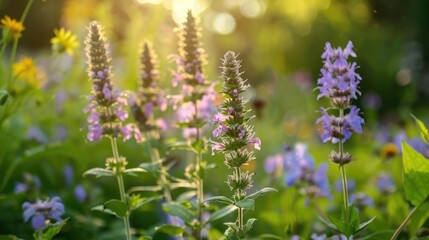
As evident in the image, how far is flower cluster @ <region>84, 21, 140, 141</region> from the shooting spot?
2287 millimetres

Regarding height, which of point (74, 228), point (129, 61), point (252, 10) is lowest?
point (74, 228)

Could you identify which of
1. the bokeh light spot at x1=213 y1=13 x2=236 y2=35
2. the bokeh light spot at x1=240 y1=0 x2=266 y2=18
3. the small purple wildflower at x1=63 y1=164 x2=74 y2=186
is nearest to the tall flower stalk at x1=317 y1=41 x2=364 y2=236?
the small purple wildflower at x1=63 y1=164 x2=74 y2=186

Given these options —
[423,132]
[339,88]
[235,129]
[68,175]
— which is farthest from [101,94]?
[68,175]

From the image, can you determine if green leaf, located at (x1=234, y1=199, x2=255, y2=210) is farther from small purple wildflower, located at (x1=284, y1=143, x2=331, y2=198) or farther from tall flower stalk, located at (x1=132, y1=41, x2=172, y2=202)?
small purple wildflower, located at (x1=284, y1=143, x2=331, y2=198)

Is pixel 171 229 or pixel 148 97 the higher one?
pixel 148 97

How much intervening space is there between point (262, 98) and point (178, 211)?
4.03 m

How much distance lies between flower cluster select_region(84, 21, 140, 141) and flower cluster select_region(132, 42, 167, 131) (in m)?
0.30

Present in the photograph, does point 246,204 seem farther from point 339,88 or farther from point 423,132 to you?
point 423,132

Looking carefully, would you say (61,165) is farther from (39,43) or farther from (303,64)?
(39,43)

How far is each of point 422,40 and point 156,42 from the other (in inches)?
255

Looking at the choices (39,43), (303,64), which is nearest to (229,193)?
(303,64)

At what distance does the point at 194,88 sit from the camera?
2627 millimetres

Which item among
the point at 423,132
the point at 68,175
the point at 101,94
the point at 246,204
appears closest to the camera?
the point at 246,204

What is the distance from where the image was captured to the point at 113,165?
242 cm
